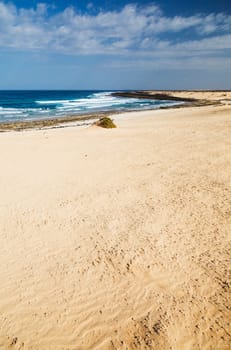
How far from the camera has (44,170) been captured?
911 centimetres

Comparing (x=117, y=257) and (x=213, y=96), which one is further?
(x=213, y=96)

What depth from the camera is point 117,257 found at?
Answer: 4523mm

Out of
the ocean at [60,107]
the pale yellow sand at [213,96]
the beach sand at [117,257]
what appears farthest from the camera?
the pale yellow sand at [213,96]

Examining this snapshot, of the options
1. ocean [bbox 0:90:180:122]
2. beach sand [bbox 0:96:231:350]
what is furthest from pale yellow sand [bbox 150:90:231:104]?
beach sand [bbox 0:96:231:350]

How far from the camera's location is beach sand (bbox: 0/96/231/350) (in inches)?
130

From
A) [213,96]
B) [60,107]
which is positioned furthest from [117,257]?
[213,96]

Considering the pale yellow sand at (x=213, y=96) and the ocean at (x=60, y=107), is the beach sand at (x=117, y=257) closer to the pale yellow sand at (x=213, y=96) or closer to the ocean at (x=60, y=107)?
the ocean at (x=60, y=107)

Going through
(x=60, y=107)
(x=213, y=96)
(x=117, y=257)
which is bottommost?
(x=213, y=96)

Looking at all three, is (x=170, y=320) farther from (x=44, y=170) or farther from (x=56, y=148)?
(x=56, y=148)

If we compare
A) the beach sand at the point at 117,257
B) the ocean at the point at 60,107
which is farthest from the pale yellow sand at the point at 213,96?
the beach sand at the point at 117,257

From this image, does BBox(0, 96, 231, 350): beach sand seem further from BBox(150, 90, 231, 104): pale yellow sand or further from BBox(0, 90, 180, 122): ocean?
BBox(150, 90, 231, 104): pale yellow sand

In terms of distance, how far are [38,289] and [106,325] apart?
3.92ft

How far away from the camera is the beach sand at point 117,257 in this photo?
330cm

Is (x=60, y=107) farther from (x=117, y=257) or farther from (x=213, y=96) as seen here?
(x=117, y=257)
